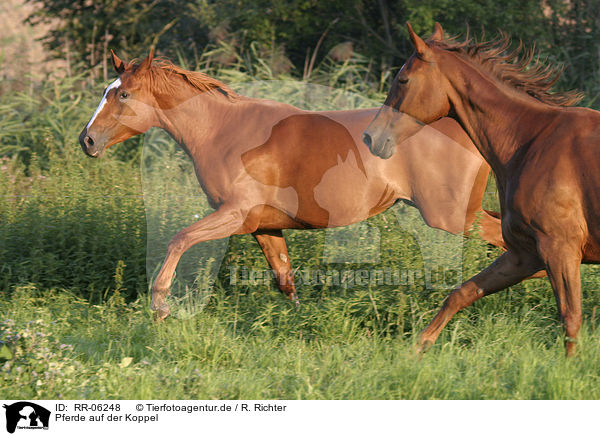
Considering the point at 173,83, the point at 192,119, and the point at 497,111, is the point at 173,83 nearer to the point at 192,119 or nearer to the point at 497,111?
the point at 192,119

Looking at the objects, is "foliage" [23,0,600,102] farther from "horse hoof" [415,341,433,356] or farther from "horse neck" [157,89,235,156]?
"horse hoof" [415,341,433,356]

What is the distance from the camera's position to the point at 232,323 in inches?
194

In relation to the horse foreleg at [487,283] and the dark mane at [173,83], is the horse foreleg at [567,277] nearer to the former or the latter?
the horse foreleg at [487,283]

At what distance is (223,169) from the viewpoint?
5098 millimetres

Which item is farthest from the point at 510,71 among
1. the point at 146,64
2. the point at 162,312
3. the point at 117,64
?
the point at 117,64

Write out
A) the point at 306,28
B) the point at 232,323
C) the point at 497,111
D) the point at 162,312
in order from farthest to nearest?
the point at 306,28, the point at 232,323, the point at 162,312, the point at 497,111

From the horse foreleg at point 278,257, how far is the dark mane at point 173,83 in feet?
3.65

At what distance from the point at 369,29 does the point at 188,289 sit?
7.82 meters

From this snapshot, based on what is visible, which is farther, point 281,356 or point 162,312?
point 162,312

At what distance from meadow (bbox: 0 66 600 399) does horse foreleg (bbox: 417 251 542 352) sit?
11cm

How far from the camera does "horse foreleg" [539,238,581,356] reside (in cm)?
374

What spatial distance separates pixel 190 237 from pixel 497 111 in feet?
7.24

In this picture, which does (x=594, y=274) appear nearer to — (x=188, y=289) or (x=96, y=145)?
(x=188, y=289)

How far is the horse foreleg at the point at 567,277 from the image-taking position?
3.74m
